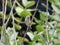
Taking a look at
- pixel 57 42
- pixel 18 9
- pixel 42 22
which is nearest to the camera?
pixel 57 42

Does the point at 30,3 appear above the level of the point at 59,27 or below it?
above

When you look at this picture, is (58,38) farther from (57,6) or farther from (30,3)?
(30,3)

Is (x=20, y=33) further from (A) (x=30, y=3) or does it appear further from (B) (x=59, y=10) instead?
(B) (x=59, y=10)

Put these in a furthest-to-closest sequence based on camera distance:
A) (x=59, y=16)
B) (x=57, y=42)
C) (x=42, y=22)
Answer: (x=42, y=22), (x=59, y=16), (x=57, y=42)

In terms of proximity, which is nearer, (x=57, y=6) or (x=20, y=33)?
(x=57, y=6)

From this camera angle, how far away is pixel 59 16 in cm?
117

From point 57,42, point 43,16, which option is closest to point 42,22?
point 43,16

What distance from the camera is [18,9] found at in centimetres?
139

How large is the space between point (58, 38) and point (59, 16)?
13 centimetres

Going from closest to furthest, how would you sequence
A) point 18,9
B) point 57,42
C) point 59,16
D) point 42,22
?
point 57,42, point 59,16, point 42,22, point 18,9

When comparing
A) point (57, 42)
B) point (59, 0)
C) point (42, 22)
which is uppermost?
point (59, 0)

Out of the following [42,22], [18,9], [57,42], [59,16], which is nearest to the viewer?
[57,42]

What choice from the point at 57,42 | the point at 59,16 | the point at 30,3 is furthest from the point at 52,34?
the point at 30,3

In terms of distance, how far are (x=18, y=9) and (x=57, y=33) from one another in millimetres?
385
